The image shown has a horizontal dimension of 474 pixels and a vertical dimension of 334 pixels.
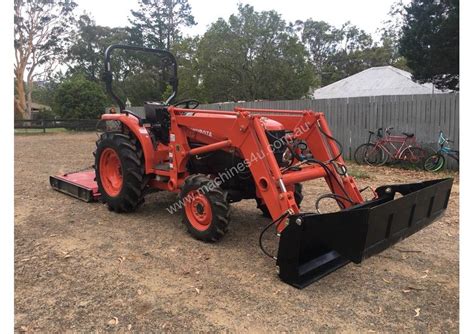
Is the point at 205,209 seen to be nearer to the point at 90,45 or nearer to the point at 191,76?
the point at 191,76

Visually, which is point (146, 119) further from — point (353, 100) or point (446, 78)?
point (446, 78)

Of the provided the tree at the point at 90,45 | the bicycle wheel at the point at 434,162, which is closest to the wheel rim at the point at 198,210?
the bicycle wheel at the point at 434,162

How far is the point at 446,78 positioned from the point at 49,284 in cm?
1707

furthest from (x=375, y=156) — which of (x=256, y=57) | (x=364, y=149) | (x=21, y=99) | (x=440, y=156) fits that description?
(x=21, y=99)

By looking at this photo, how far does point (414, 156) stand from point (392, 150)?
2.02ft

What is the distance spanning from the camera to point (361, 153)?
418 inches

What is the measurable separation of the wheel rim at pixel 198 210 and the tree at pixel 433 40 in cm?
1364

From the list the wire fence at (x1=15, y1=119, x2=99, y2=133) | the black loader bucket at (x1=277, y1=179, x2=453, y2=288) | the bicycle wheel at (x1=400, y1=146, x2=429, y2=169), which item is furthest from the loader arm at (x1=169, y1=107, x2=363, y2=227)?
the wire fence at (x1=15, y1=119, x2=99, y2=133)

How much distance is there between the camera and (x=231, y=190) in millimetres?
4316

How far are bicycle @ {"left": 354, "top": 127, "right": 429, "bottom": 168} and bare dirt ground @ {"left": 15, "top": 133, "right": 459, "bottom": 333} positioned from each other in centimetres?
491

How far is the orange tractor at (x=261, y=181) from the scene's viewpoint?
118 inches

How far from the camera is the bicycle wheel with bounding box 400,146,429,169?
30.9 ft

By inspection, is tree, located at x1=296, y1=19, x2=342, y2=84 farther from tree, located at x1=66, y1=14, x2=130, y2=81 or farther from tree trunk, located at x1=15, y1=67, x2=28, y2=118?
tree trunk, located at x1=15, y1=67, x2=28, y2=118

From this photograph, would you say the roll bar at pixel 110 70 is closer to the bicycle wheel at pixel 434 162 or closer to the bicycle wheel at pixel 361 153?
the bicycle wheel at pixel 361 153
